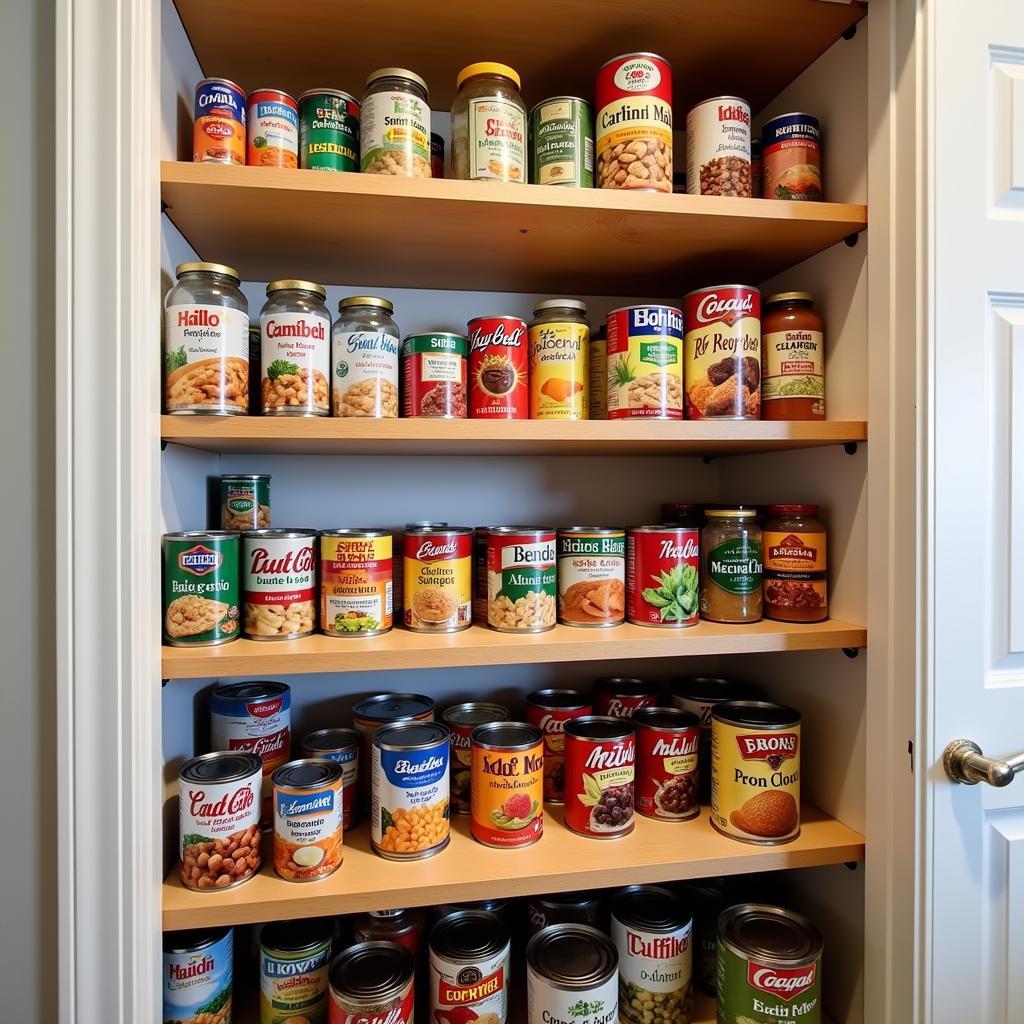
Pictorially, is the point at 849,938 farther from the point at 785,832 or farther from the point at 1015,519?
the point at 1015,519

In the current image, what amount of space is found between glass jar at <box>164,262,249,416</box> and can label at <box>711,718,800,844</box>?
82cm

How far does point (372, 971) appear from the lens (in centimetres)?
86

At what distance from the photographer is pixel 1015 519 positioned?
813 mm

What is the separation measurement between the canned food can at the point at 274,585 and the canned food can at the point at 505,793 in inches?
12.4

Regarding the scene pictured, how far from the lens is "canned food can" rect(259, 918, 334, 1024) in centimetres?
85

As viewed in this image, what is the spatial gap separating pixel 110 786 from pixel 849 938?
1022 mm

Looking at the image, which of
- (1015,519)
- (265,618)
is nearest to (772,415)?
(1015,519)

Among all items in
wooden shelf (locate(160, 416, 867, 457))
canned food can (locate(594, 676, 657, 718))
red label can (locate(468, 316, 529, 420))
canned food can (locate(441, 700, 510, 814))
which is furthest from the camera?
canned food can (locate(594, 676, 657, 718))

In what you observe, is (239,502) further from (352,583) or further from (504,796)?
(504,796)

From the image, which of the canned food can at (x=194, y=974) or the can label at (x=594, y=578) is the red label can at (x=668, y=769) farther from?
the canned food can at (x=194, y=974)

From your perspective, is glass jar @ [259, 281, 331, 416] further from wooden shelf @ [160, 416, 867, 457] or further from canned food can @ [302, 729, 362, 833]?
canned food can @ [302, 729, 362, 833]

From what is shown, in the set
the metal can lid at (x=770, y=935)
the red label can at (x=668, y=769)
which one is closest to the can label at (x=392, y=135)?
the red label can at (x=668, y=769)

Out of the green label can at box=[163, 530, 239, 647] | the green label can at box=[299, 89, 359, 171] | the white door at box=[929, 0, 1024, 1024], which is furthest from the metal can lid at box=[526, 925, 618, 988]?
the green label can at box=[299, 89, 359, 171]

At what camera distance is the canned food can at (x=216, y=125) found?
0.81 m
